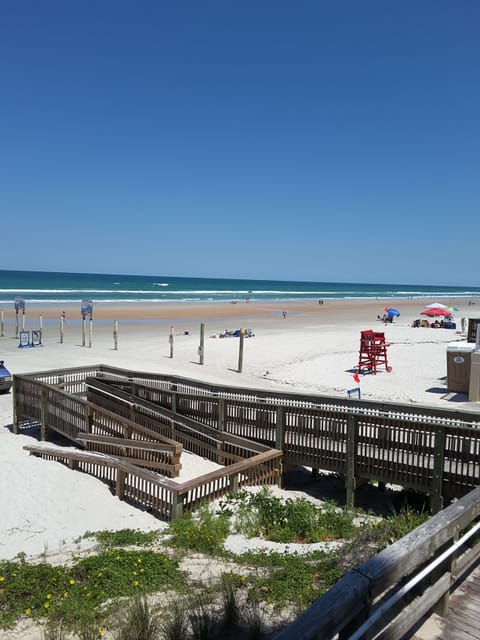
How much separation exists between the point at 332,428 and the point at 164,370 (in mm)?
12831

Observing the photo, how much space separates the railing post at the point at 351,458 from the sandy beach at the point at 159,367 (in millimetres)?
3116

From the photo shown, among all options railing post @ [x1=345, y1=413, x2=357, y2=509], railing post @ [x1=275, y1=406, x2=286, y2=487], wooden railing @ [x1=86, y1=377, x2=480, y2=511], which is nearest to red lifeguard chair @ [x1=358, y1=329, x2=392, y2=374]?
wooden railing @ [x1=86, y1=377, x2=480, y2=511]

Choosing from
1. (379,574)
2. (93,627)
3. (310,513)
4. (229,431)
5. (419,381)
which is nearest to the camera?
(379,574)

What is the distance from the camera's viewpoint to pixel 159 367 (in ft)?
73.3

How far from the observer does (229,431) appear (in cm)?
1145

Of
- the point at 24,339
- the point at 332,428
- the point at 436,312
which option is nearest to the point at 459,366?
the point at 332,428

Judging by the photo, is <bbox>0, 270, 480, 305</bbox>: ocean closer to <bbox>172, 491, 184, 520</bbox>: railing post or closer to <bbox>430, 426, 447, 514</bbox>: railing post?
<bbox>172, 491, 184, 520</bbox>: railing post

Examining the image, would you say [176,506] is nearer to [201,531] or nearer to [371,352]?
[201,531]

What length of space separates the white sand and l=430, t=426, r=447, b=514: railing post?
4.51 m

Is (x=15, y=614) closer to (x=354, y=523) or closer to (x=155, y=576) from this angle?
(x=155, y=576)

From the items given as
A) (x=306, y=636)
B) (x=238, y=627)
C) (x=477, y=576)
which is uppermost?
(x=306, y=636)

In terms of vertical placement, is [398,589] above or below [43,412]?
above

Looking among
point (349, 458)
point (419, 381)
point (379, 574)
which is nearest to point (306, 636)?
point (379, 574)

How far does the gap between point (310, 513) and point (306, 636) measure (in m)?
5.79
